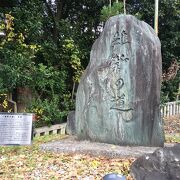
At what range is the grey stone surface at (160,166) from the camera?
4.24 metres

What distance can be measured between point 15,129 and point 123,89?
2.01m

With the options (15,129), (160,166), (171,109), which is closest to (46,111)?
(15,129)

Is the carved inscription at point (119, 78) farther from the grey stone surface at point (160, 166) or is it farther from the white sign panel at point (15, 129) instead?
the grey stone surface at point (160, 166)

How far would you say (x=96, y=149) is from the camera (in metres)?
5.96

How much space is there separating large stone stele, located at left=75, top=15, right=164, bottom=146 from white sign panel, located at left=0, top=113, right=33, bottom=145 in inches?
51.9

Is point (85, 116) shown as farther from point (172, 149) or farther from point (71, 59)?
point (71, 59)

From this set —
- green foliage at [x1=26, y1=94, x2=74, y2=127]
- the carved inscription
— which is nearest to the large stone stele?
the carved inscription

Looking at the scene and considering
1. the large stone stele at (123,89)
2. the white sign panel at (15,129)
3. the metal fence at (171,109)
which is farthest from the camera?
the metal fence at (171,109)

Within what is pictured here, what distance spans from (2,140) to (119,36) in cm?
278

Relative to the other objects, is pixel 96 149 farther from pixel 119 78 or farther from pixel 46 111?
pixel 46 111

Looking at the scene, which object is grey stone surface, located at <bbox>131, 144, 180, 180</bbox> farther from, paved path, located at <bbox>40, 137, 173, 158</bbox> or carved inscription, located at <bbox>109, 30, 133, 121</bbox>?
carved inscription, located at <bbox>109, 30, 133, 121</bbox>

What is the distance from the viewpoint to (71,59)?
12695mm

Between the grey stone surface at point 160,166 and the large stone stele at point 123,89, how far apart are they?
72.4 inches

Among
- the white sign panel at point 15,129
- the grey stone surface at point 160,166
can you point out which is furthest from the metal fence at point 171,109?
the grey stone surface at point 160,166
